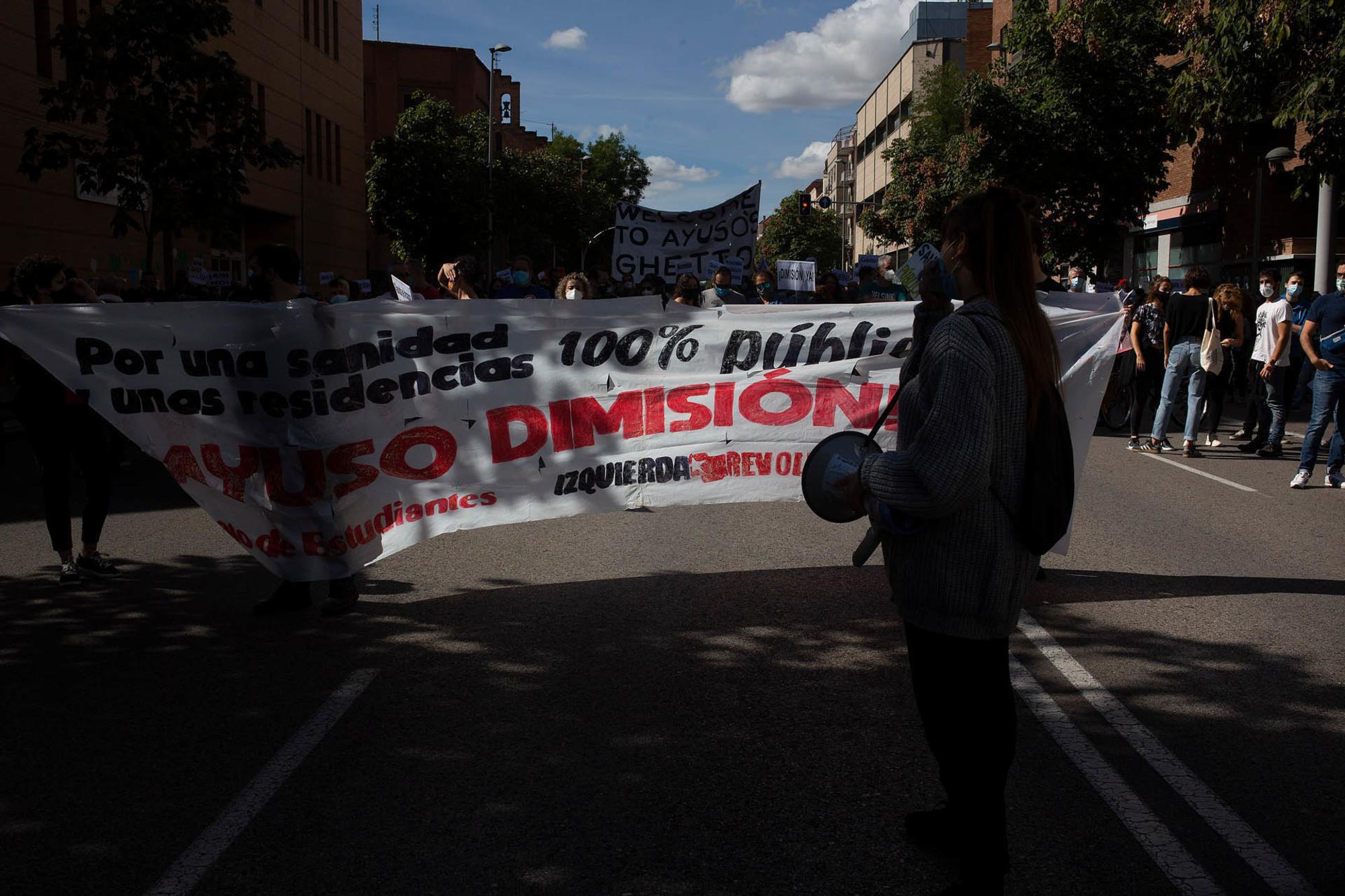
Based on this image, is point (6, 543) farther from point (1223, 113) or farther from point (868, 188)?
point (868, 188)

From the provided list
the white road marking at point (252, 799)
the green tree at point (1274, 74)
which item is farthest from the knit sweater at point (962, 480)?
the green tree at point (1274, 74)

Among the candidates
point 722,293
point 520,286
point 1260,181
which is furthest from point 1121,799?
point 1260,181

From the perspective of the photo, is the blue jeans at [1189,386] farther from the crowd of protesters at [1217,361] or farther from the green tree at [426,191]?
the green tree at [426,191]

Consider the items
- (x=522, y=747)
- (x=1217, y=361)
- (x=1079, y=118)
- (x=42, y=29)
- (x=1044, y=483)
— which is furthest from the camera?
(x=1079, y=118)

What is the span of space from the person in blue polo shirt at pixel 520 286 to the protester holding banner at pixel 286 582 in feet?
26.6

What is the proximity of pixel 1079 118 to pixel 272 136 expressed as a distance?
76.5ft

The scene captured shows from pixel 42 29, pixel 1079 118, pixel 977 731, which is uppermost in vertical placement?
pixel 42 29

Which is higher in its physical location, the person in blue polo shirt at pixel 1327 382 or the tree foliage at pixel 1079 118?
the tree foliage at pixel 1079 118

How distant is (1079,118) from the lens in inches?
1096

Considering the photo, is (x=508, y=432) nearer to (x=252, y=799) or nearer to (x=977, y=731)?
(x=252, y=799)

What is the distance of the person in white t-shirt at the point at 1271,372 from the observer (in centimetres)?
1263

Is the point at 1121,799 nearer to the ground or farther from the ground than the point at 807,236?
nearer to the ground

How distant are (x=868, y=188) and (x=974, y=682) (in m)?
93.0

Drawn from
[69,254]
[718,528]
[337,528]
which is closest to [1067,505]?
[337,528]
